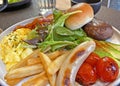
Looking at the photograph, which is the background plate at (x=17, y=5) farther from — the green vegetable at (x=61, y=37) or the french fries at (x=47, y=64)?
the french fries at (x=47, y=64)

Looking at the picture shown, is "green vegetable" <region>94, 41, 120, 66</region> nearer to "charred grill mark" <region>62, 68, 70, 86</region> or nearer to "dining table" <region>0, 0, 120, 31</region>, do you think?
"charred grill mark" <region>62, 68, 70, 86</region>

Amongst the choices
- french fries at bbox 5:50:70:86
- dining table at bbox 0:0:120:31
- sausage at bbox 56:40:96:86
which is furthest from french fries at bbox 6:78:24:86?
dining table at bbox 0:0:120:31

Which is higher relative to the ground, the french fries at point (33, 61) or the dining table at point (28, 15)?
the french fries at point (33, 61)

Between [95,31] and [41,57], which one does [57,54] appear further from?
[95,31]

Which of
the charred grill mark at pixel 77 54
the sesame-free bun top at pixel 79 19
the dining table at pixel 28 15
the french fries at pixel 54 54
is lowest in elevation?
the dining table at pixel 28 15

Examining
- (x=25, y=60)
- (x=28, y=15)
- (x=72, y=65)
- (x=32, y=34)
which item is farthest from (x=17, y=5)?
(x=72, y=65)

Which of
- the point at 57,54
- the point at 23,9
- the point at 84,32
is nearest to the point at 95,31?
the point at 84,32

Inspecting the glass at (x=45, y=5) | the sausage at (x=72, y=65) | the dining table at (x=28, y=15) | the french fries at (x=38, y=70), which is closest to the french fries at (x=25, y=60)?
the french fries at (x=38, y=70)

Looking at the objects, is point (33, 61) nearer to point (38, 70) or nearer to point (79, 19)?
point (38, 70)
